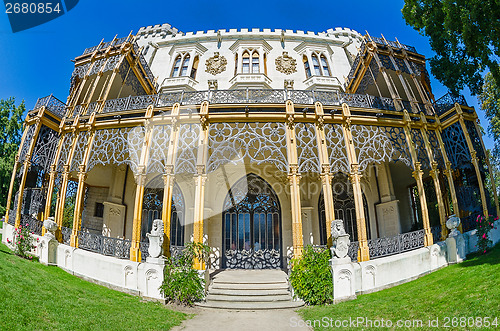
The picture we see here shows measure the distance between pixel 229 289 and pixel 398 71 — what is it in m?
13.2

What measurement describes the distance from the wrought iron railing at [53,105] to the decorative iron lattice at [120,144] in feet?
11.3

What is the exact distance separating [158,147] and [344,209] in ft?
35.8

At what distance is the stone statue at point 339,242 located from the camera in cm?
974

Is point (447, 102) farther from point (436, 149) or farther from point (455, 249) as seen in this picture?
point (455, 249)

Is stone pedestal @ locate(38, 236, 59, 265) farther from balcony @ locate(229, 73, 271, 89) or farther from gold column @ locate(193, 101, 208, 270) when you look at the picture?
balcony @ locate(229, 73, 271, 89)

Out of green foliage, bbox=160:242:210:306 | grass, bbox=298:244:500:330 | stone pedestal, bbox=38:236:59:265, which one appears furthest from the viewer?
stone pedestal, bbox=38:236:59:265

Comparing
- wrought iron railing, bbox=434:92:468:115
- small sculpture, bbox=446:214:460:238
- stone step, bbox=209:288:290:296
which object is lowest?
stone step, bbox=209:288:290:296

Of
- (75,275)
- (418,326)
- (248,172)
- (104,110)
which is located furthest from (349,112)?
(75,275)

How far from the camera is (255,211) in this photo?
1595 centimetres

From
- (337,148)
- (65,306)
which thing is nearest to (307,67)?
(337,148)

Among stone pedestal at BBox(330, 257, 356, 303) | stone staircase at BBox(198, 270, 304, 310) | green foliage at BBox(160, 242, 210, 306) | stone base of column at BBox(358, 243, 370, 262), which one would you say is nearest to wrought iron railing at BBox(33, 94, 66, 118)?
green foliage at BBox(160, 242, 210, 306)

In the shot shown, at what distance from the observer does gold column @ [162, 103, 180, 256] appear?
10680 mm

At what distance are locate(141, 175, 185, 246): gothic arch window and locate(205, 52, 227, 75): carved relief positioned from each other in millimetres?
9569

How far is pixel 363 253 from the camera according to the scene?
10469 millimetres
